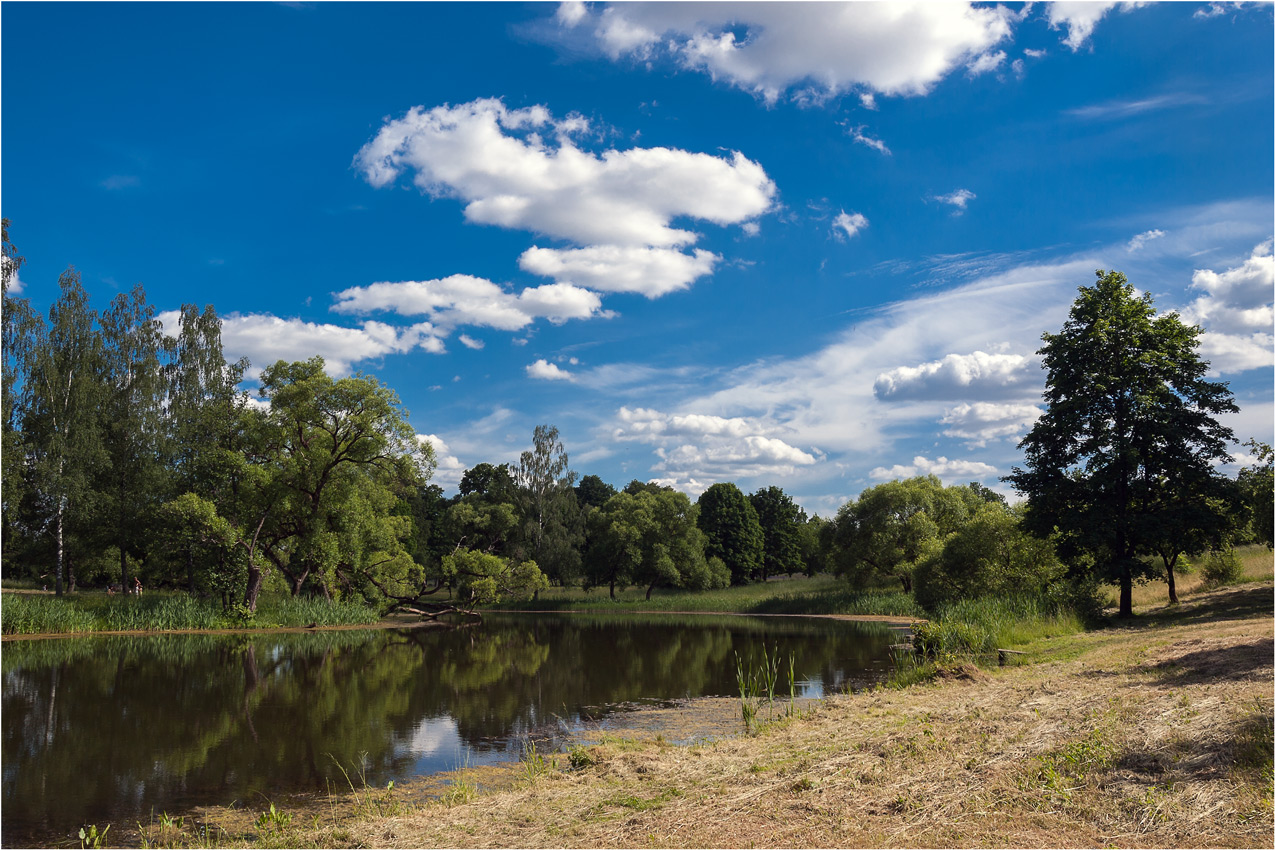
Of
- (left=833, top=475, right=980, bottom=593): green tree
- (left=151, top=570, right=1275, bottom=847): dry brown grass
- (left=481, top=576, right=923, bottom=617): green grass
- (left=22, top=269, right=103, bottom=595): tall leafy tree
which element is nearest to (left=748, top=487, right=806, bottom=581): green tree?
(left=481, top=576, right=923, bottom=617): green grass

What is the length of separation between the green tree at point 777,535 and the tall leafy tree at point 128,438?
193 feet

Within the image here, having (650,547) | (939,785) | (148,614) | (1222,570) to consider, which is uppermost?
(939,785)

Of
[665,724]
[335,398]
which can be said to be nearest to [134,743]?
[665,724]

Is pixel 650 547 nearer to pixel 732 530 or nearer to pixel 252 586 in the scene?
pixel 732 530

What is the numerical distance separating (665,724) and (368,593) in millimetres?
32442

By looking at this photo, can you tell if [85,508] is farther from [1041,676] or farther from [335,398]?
[1041,676]

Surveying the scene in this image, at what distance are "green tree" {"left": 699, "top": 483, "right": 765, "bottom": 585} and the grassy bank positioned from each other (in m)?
42.0

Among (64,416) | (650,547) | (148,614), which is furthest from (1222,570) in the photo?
(64,416)

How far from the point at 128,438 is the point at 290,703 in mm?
28001

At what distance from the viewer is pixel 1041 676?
1277cm

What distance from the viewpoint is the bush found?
29109mm

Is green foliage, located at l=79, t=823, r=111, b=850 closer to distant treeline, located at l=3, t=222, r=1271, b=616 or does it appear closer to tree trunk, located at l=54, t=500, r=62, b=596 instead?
distant treeline, located at l=3, t=222, r=1271, b=616

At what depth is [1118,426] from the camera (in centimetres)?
2434

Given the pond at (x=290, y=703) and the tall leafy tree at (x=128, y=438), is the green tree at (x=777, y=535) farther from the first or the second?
the tall leafy tree at (x=128, y=438)
